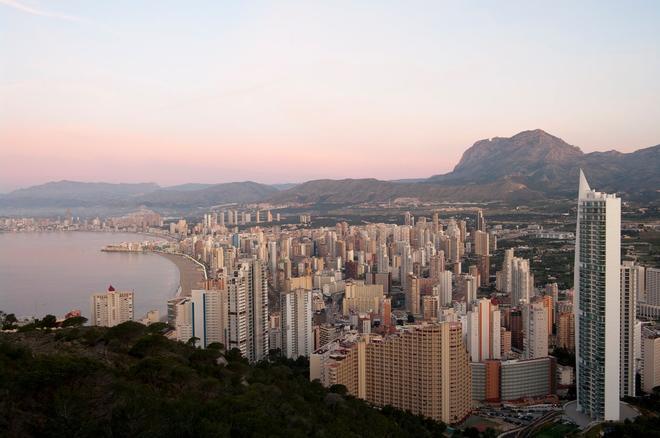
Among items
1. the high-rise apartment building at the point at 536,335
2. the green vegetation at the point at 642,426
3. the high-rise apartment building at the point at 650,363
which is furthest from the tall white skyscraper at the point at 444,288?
the green vegetation at the point at 642,426

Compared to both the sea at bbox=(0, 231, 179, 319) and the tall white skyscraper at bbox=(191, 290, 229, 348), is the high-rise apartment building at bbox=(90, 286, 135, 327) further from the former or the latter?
the sea at bbox=(0, 231, 179, 319)

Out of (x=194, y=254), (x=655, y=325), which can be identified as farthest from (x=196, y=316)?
(x=194, y=254)

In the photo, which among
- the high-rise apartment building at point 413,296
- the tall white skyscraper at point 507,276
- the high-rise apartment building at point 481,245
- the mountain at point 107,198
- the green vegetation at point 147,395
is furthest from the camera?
the mountain at point 107,198

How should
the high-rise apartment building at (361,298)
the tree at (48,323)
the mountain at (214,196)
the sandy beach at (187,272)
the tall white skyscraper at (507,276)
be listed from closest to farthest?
1. the tree at (48,323)
2. the high-rise apartment building at (361,298)
3. the tall white skyscraper at (507,276)
4. the sandy beach at (187,272)
5. the mountain at (214,196)

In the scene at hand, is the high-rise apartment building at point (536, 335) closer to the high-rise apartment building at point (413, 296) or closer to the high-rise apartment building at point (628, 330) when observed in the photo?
the high-rise apartment building at point (628, 330)

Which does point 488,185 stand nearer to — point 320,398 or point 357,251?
point 357,251

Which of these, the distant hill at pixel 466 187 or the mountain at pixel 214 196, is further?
the mountain at pixel 214 196
